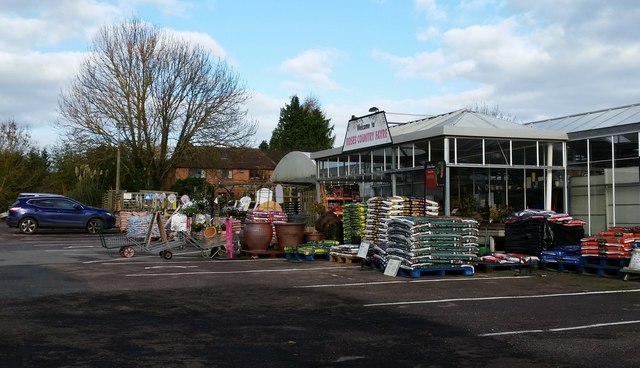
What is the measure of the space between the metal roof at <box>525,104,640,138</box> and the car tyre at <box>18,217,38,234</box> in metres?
23.4


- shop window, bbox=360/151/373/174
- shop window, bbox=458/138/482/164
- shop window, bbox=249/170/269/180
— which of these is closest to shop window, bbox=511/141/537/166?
shop window, bbox=458/138/482/164

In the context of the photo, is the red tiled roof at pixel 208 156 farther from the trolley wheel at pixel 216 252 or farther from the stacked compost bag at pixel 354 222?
the stacked compost bag at pixel 354 222

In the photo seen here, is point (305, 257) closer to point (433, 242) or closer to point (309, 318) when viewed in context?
point (433, 242)

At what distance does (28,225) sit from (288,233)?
17235mm

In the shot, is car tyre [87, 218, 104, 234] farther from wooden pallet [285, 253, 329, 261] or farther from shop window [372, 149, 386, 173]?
wooden pallet [285, 253, 329, 261]

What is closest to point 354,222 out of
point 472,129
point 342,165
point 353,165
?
point 472,129

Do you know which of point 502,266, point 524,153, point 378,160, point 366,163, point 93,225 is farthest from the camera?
point 93,225

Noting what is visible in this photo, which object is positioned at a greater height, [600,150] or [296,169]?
[296,169]

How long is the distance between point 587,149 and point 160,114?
29.9m

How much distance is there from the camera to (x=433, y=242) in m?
14.0

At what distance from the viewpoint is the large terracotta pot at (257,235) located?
60.3ft

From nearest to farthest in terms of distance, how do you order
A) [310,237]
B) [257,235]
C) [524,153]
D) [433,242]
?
1. [433,242]
2. [257,235]
3. [310,237]
4. [524,153]

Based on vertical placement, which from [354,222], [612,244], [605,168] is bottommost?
[612,244]

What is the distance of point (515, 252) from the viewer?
16188 millimetres
